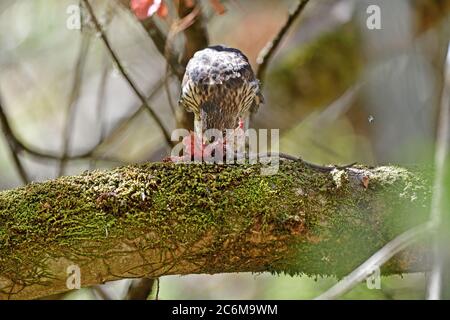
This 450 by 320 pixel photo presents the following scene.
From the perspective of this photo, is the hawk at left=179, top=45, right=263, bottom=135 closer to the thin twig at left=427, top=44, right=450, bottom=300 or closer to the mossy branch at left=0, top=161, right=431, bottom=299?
the mossy branch at left=0, top=161, right=431, bottom=299

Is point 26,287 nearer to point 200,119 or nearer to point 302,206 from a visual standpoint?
point 302,206

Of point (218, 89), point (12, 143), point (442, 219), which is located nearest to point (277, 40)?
point (218, 89)

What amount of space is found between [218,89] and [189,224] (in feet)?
2.85

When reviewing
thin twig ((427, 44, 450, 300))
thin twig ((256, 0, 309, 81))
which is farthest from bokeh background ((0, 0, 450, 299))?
thin twig ((427, 44, 450, 300))

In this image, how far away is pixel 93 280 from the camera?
6.77 ft

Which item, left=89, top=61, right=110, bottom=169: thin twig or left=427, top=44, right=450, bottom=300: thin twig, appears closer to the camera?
left=427, top=44, right=450, bottom=300: thin twig

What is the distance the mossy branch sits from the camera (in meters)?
2.01

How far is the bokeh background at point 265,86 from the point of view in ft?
11.9

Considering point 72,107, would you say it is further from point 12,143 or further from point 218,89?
point 218,89

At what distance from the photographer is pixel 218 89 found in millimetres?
2756

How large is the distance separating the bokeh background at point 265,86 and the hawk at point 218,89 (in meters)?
0.54

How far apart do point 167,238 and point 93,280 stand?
10.2 inches

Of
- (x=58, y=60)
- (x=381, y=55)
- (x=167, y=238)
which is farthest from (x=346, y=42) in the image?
(x=167, y=238)

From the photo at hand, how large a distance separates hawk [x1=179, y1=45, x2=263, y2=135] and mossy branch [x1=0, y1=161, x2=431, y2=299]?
24.9 inches
